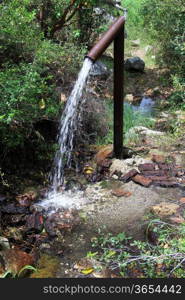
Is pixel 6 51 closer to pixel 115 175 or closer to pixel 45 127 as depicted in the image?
pixel 45 127

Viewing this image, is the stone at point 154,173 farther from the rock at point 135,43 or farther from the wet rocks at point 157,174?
the rock at point 135,43

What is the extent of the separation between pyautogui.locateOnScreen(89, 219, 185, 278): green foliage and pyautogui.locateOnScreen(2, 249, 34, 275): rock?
0.51 m

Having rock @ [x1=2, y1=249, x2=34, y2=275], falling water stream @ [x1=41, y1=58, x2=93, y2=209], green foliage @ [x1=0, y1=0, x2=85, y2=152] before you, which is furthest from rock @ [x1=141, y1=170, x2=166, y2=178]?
rock @ [x1=2, y1=249, x2=34, y2=275]

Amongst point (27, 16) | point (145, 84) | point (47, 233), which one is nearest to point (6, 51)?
point (27, 16)

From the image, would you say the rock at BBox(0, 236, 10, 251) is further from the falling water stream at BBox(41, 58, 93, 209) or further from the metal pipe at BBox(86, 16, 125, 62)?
the metal pipe at BBox(86, 16, 125, 62)

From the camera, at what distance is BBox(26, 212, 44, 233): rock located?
321 cm

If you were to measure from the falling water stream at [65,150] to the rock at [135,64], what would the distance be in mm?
3688

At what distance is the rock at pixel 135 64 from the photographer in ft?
25.8

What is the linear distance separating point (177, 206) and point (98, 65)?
13.6 feet

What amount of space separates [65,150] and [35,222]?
4.07 ft

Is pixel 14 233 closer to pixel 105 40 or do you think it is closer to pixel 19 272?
pixel 19 272

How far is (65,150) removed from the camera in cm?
431

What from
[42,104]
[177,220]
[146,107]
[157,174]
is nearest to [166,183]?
[157,174]

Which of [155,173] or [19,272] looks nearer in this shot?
[19,272]
